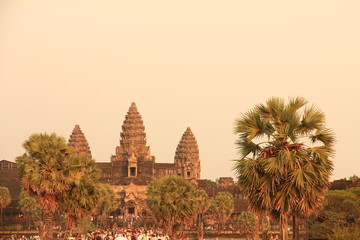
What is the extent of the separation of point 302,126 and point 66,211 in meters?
26.4

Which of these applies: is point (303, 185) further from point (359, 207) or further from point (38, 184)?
point (359, 207)

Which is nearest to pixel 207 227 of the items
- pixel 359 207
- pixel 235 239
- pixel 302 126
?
pixel 235 239

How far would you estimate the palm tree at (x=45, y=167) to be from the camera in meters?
46.0

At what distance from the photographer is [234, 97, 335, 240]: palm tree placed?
89.8 feet

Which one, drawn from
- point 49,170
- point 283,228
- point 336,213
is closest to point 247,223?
point 336,213

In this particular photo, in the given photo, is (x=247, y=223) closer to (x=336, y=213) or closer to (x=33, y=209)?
(x=33, y=209)

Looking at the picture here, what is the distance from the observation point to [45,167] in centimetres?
4659

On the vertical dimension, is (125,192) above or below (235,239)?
above

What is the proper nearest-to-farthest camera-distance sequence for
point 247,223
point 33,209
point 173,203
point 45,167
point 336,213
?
point 45,167 → point 173,203 → point 336,213 → point 247,223 → point 33,209

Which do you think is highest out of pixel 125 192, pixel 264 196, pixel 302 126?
pixel 125 192

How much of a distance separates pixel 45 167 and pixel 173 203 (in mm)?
19319

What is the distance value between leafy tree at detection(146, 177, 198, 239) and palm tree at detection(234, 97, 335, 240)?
A: 1389 inches

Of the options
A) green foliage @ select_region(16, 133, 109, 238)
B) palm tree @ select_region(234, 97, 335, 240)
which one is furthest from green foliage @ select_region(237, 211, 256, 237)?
palm tree @ select_region(234, 97, 335, 240)

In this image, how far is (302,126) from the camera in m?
28.5
